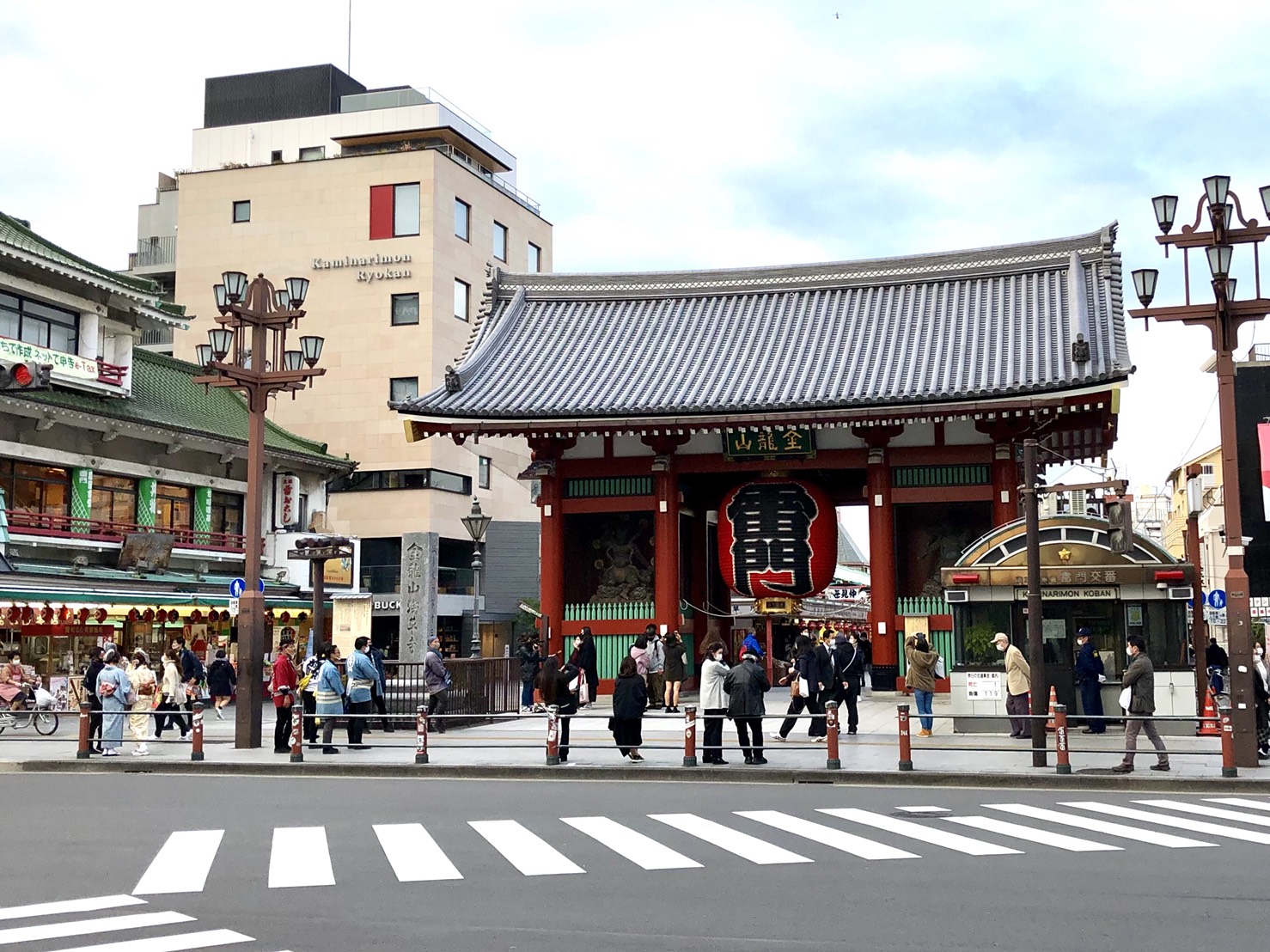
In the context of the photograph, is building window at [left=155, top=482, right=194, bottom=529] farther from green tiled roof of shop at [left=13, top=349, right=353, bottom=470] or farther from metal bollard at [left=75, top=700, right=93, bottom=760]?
metal bollard at [left=75, top=700, right=93, bottom=760]

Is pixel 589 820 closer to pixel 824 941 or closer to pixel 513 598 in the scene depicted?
pixel 824 941

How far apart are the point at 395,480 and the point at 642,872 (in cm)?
4870

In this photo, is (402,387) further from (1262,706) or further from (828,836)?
(828,836)

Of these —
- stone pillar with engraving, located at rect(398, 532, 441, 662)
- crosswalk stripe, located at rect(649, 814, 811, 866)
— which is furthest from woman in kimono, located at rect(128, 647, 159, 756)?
stone pillar with engraving, located at rect(398, 532, 441, 662)

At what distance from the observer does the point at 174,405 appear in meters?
43.8

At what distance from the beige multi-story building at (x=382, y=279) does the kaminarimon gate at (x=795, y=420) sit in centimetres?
2390

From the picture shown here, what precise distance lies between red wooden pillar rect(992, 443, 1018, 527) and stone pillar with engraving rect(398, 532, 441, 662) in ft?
106

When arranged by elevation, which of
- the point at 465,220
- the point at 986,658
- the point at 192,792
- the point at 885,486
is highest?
the point at 465,220

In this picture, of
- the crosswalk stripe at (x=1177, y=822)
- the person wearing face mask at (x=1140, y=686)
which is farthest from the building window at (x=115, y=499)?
the crosswalk stripe at (x=1177, y=822)

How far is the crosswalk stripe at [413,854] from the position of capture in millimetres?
11086

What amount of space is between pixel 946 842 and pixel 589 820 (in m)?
3.87

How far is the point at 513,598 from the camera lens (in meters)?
62.8

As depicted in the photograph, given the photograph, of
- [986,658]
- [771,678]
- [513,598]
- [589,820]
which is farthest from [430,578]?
[589,820]

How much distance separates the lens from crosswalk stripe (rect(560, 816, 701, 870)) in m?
11.5
